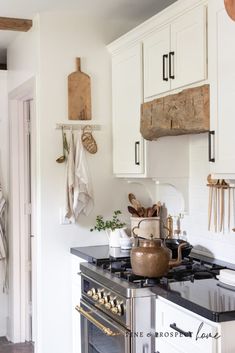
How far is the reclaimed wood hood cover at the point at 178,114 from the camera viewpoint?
2533 millimetres

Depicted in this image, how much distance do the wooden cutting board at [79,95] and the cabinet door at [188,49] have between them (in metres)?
0.91

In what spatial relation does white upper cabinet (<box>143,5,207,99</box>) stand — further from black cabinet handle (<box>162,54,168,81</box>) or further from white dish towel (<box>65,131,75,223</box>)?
white dish towel (<box>65,131,75,223</box>)

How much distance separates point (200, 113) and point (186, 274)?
838 mm

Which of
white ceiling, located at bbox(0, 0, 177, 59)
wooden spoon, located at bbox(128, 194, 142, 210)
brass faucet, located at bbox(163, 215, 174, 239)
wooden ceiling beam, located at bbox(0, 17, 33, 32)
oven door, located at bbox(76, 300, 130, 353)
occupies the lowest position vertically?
oven door, located at bbox(76, 300, 130, 353)

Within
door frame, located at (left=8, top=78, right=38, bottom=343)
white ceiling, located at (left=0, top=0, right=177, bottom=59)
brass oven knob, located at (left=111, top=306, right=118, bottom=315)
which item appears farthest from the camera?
door frame, located at (left=8, top=78, right=38, bottom=343)

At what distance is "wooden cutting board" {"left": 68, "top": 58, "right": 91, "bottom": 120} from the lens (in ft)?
11.6

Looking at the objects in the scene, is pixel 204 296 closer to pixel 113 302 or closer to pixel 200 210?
pixel 113 302

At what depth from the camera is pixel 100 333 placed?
2922 millimetres

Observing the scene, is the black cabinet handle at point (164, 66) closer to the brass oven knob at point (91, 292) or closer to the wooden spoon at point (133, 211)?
the wooden spoon at point (133, 211)

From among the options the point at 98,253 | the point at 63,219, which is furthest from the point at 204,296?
the point at 63,219

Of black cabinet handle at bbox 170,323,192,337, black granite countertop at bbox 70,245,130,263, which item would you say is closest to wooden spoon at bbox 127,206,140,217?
black granite countertop at bbox 70,245,130,263

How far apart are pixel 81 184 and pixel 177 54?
3.72ft

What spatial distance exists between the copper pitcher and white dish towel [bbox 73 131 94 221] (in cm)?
88

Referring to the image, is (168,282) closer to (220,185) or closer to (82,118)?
(220,185)
